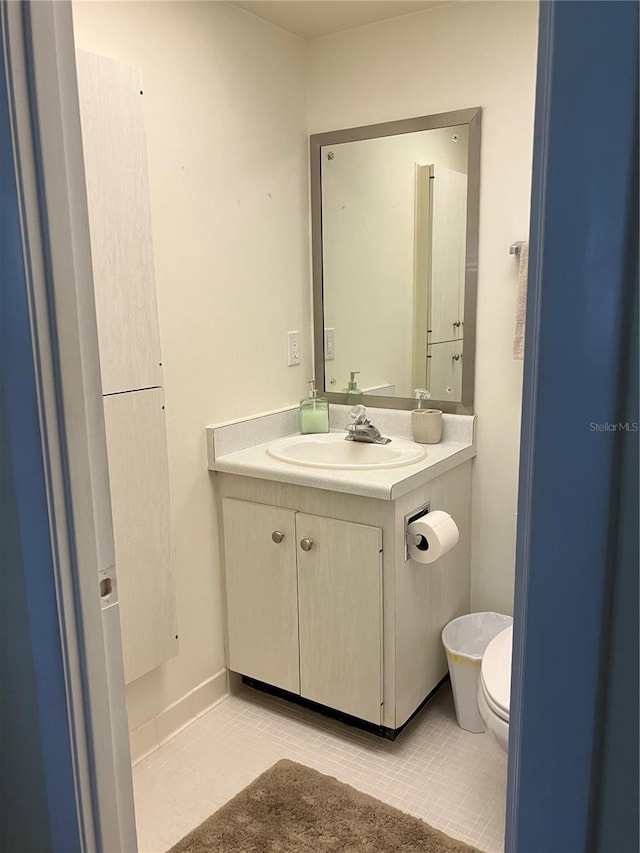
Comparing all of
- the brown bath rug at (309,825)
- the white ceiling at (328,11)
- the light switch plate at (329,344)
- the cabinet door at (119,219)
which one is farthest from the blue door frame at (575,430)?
the light switch plate at (329,344)

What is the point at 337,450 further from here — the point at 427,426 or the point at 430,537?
the point at 430,537

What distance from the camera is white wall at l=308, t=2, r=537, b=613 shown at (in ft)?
7.00

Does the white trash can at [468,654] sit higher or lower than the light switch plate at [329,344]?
lower

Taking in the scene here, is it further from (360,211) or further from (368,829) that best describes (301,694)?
(360,211)

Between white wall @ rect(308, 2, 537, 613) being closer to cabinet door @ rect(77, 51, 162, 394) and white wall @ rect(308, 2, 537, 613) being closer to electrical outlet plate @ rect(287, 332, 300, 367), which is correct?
electrical outlet plate @ rect(287, 332, 300, 367)

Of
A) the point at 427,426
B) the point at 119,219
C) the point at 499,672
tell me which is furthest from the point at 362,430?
the point at 119,219

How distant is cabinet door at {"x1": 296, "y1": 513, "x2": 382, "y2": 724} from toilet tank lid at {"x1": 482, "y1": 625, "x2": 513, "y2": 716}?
350mm

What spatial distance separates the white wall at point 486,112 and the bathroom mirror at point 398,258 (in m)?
0.05

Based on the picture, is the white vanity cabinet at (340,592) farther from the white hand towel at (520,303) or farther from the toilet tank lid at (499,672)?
the white hand towel at (520,303)

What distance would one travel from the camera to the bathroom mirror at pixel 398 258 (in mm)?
2303

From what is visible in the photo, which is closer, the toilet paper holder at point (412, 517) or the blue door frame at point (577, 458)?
the blue door frame at point (577, 458)

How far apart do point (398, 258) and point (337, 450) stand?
2.39ft

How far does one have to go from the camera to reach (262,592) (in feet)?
7.47

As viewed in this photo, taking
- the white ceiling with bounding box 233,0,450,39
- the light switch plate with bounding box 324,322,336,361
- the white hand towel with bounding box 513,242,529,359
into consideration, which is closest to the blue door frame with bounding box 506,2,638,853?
the white hand towel with bounding box 513,242,529,359
